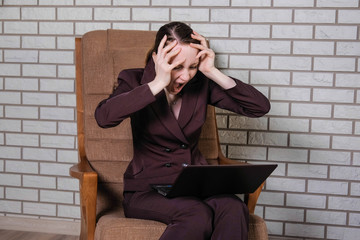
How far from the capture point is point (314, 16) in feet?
7.57

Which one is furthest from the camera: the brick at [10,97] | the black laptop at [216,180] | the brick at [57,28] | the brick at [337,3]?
the brick at [10,97]

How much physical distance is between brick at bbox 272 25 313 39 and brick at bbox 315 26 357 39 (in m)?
0.04

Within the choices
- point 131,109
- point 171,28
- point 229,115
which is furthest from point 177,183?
point 229,115

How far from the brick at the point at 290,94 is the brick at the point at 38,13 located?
130 centimetres

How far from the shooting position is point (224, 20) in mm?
2371

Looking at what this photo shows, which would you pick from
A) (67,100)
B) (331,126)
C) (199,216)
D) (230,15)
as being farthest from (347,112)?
(67,100)

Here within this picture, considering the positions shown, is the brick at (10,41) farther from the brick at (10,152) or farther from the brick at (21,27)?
the brick at (10,152)

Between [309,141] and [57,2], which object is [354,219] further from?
[57,2]

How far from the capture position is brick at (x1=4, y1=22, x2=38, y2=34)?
2529 millimetres

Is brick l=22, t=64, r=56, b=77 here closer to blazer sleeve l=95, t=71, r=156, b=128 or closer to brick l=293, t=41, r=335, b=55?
blazer sleeve l=95, t=71, r=156, b=128

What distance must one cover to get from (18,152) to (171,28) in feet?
4.83

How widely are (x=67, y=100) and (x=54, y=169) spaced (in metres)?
0.42

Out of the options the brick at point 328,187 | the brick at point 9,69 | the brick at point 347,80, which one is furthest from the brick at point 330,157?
the brick at point 9,69

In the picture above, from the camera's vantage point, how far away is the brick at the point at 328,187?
2402 millimetres
